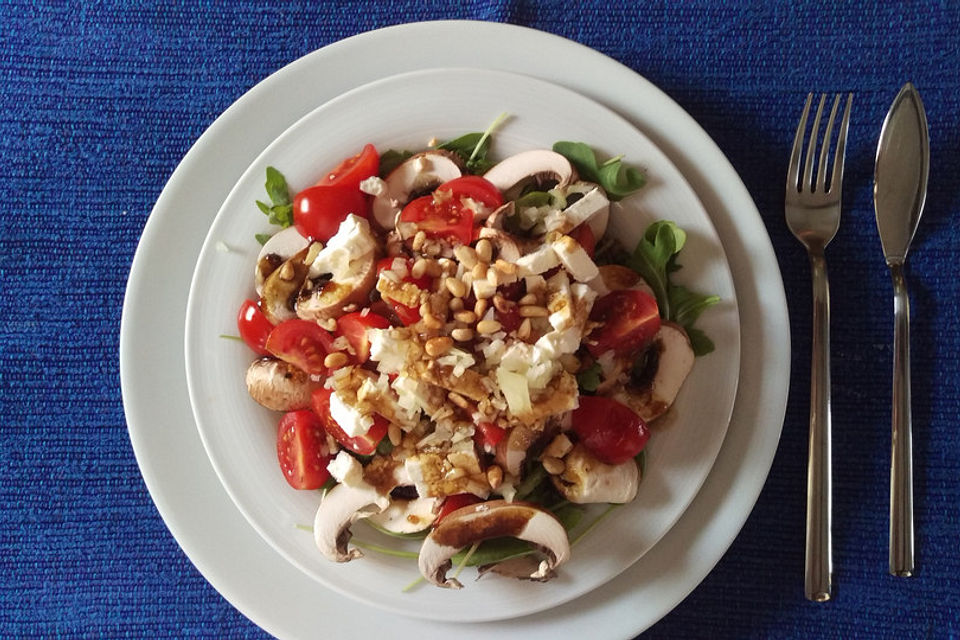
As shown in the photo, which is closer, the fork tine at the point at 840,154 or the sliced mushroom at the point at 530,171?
the sliced mushroom at the point at 530,171

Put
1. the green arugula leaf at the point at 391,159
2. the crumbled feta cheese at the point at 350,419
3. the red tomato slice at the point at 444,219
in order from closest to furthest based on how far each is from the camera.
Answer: the crumbled feta cheese at the point at 350,419 < the red tomato slice at the point at 444,219 < the green arugula leaf at the point at 391,159

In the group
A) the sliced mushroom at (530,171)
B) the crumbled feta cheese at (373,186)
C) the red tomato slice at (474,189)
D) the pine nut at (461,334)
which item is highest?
the sliced mushroom at (530,171)

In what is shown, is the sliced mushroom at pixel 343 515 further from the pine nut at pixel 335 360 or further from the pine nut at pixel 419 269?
the pine nut at pixel 419 269

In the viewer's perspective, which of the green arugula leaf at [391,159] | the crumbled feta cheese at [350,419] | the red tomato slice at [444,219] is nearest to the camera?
the crumbled feta cheese at [350,419]

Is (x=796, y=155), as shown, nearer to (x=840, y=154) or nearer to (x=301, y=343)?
(x=840, y=154)

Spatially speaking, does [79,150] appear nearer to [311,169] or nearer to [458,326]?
[311,169]

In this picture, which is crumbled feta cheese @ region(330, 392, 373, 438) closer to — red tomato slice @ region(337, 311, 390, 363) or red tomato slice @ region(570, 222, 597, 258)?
red tomato slice @ region(337, 311, 390, 363)

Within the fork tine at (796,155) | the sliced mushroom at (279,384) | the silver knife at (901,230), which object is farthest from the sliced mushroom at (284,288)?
the silver knife at (901,230)
